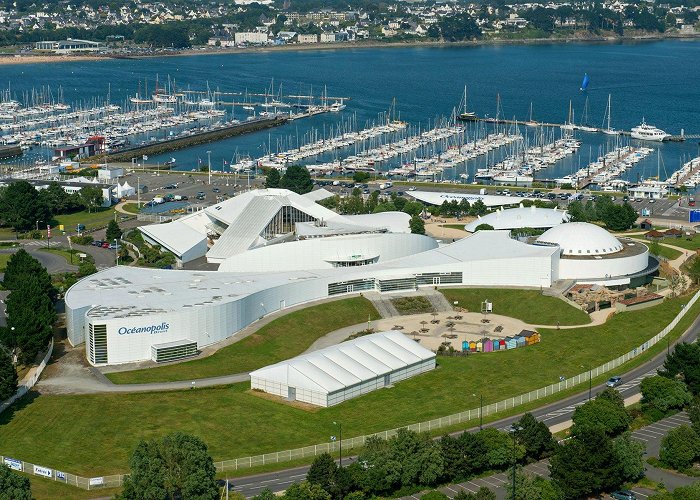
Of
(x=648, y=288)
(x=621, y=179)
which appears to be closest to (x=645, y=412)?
(x=648, y=288)

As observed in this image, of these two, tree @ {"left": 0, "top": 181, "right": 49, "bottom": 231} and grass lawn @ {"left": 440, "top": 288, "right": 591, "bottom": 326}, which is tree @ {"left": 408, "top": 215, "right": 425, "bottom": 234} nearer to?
grass lawn @ {"left": 440, "top": 288, "right": 591, "bottom": 326}

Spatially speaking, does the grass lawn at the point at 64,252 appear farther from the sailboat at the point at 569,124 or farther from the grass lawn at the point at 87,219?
the sailboat at the point at 569,124

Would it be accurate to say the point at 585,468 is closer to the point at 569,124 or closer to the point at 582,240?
the point at 582,240

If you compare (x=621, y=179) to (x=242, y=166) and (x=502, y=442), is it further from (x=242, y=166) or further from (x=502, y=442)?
(x=502, y=442)

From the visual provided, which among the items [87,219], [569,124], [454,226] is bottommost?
[87,219]

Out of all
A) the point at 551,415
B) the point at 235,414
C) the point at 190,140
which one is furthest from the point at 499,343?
the point at 190,140

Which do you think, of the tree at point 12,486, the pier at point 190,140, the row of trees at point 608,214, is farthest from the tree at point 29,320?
the pier at point 190,140
